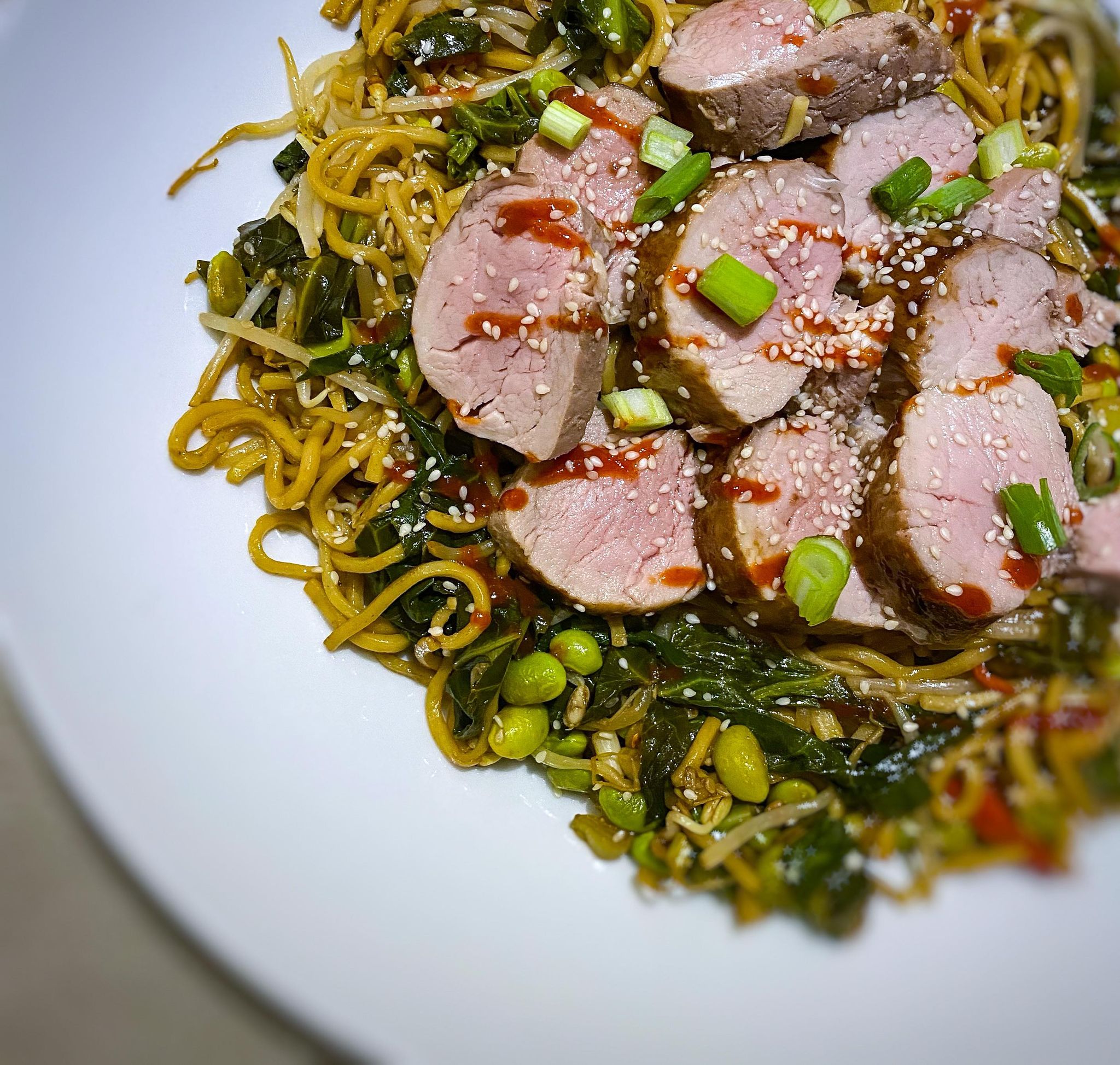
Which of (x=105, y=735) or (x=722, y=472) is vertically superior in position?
(x=105, y=735)

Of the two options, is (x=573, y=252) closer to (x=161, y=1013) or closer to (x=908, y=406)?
(x=908, y=406)

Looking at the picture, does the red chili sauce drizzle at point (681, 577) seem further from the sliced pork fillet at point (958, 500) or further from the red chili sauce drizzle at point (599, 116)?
the red chili sauce drizzle at point (599, 116)

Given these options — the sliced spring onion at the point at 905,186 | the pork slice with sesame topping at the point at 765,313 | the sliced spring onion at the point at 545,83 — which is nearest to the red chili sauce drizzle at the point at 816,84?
the pork slice with sesame topping at the point at 765,313

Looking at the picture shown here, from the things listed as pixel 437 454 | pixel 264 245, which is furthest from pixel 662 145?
pixel 264 245

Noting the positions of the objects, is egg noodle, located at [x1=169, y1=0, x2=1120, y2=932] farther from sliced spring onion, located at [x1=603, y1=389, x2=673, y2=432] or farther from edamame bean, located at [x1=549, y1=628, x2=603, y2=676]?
sliced spring onion, located at [x1=603, y1=389, x2=673, y2=432]

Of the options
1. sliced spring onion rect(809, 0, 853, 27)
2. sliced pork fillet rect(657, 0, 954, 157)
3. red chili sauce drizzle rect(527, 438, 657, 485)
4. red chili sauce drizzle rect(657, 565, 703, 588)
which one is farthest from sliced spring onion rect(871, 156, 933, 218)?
red chili sauce drizzle rect(657, 565, 703, 588)

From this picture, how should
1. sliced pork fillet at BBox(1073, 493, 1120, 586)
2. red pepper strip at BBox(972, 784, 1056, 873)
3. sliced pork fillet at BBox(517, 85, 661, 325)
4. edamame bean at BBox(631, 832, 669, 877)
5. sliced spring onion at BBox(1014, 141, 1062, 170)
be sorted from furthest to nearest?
1. sliced spring onion at BBox(1014, 141, 1062, 170)
2. sliced pork fillet at BBox(517, 85, 661, 325)
3. edamame bean at BBox(631, 832, 669, 877)
4. sliced pork fillet at BBox(1073, 493, 1120, 586)
5. red pepper strip at BBox(972, 784, 1056, 873)

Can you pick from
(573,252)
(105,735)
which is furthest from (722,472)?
(105,735)
